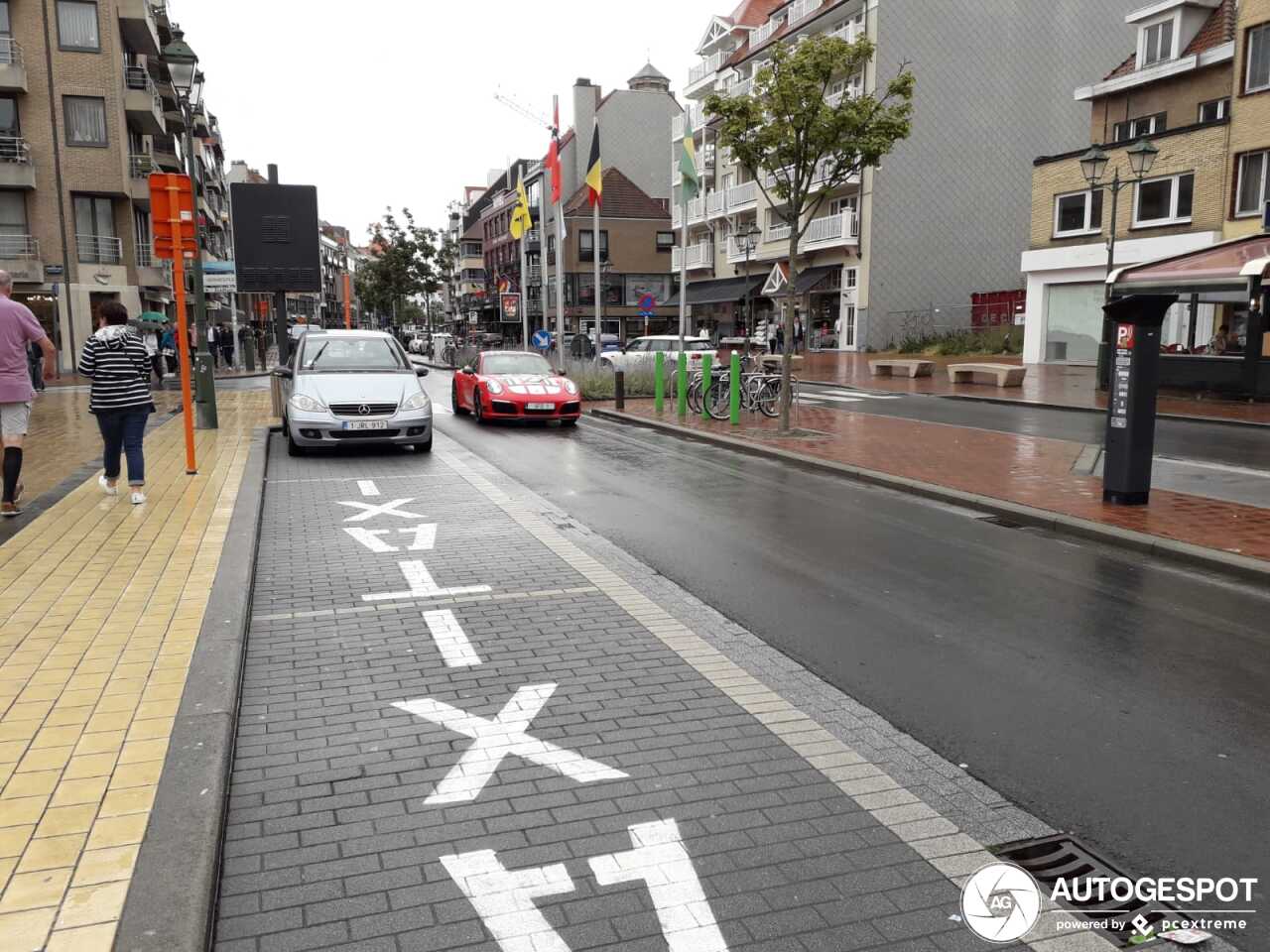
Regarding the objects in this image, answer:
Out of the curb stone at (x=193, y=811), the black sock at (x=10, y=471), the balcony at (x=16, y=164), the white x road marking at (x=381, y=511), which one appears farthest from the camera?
the balcony at (x=16, y=164)

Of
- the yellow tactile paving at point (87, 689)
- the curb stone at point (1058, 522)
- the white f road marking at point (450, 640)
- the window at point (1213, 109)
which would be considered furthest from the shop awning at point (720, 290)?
the white f road marking at point (450, 640)

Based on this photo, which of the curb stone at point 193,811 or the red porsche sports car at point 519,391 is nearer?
the curb stone at point 193,811

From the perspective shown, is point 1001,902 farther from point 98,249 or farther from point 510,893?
point 98,249

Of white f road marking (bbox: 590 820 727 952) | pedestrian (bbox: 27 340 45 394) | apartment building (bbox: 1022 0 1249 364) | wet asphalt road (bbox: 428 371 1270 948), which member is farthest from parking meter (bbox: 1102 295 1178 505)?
pedestrian (bbox: 27 340 45 394)

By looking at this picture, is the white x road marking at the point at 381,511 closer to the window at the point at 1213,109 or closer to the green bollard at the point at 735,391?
the green bollard at the point at 735,391

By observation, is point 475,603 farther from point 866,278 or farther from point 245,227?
point 866,278

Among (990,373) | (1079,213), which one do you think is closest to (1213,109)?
(1079,213)

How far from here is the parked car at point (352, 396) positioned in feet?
42.6

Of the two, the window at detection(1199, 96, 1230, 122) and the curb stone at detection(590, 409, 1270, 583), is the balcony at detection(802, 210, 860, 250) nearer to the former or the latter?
the window at detection(1199, 96, 1230, 122)

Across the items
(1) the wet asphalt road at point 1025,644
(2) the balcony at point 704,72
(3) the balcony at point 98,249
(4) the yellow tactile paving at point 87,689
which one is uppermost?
(2) the balcony at point 704,72

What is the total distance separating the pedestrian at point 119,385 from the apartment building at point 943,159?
34607 mm

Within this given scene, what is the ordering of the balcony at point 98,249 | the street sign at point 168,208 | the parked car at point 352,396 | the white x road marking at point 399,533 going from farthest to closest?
the balcony at point 98,249
the parked car at point 352,396
the street sign at point 168,208
the white x road marking at point 399,533

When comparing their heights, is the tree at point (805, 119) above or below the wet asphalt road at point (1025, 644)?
above

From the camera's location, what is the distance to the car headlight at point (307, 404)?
1299cm
